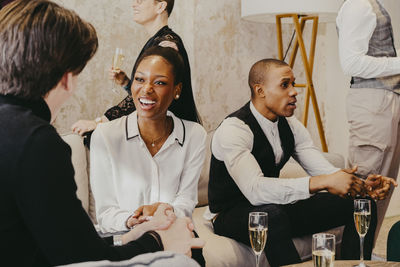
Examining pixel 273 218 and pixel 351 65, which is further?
pixel 351 65

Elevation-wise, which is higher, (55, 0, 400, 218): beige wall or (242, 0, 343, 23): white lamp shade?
(242, 0, 343, 23): white lamp shade

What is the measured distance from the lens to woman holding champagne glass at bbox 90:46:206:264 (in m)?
2.04

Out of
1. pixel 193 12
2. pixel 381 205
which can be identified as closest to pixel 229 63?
pixel 193 12

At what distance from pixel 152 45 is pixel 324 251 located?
1.47 metres

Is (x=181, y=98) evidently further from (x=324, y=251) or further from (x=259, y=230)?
(x=324, y=251)

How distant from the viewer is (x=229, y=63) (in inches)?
155

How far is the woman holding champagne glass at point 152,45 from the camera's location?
2422 millimetres

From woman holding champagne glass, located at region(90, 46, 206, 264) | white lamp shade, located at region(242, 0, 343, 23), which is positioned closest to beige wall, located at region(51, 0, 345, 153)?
white lamp shade, located at region(242, 0, 343, 23)

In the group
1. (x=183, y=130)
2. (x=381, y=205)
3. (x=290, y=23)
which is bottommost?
(x=381, y=205)

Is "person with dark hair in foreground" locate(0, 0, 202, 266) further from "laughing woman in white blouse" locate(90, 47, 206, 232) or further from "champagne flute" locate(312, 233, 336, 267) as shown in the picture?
"laughing woman in white blouse" locate(90, 47, 206, 232)

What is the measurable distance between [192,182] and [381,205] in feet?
4.73

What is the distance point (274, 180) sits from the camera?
2293 millimetres

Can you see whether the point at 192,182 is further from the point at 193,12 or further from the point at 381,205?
the point at 193,12

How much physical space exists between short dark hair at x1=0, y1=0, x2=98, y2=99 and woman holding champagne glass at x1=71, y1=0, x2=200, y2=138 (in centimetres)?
127
